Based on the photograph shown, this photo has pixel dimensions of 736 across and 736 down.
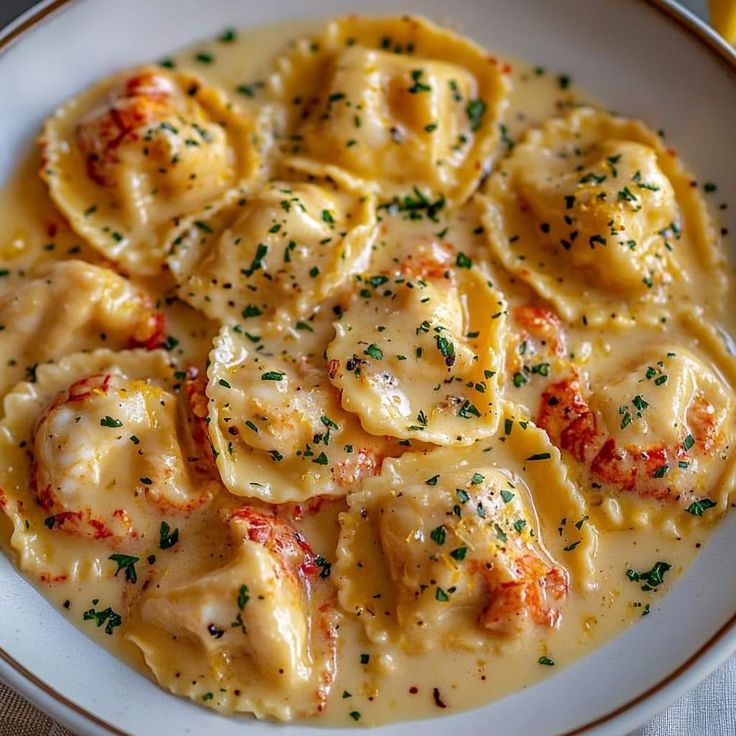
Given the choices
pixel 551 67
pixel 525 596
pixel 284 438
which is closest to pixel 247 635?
pixel 284 438

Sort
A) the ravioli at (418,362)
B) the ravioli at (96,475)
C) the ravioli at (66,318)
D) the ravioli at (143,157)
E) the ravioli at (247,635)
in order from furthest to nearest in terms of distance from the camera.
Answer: the ravioli at (143,157) < the ravioli at (66,318) < the ravioli at (418,362) < the ravioli at (96,475) < the ravioli at (247,635)

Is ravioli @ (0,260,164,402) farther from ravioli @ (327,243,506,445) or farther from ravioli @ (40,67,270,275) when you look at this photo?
ravioli @ (327,243,506,445)

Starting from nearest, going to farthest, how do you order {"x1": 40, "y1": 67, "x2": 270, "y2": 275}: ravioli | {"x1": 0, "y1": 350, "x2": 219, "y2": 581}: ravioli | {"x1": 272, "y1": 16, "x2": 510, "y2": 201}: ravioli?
{"x1": 0, "y1": 350, "x2": 219, "y2": 581}: ravioli, {"x1": 40, "y1": 67, "x2": 270, "y2": 275}: ravioli, {"x1": 272, "y1": 16, "x2": 510, "y2": 201}: ravioli

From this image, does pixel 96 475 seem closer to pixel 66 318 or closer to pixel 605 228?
pixel 66 318

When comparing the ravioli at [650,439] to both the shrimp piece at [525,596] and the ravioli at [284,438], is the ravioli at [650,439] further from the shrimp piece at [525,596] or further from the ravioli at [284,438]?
the ravioli at [284,438]

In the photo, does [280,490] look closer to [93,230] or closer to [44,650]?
[44,650]

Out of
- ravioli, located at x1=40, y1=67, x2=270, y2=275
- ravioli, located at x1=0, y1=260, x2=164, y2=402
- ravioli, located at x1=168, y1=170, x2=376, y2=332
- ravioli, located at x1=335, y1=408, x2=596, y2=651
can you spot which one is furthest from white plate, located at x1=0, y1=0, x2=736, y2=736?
ravioli, located at x1=168, y1=170, x2=376, y2=332

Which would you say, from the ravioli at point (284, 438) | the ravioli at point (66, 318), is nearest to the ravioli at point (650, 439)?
the ravioli at point (284, 438)
